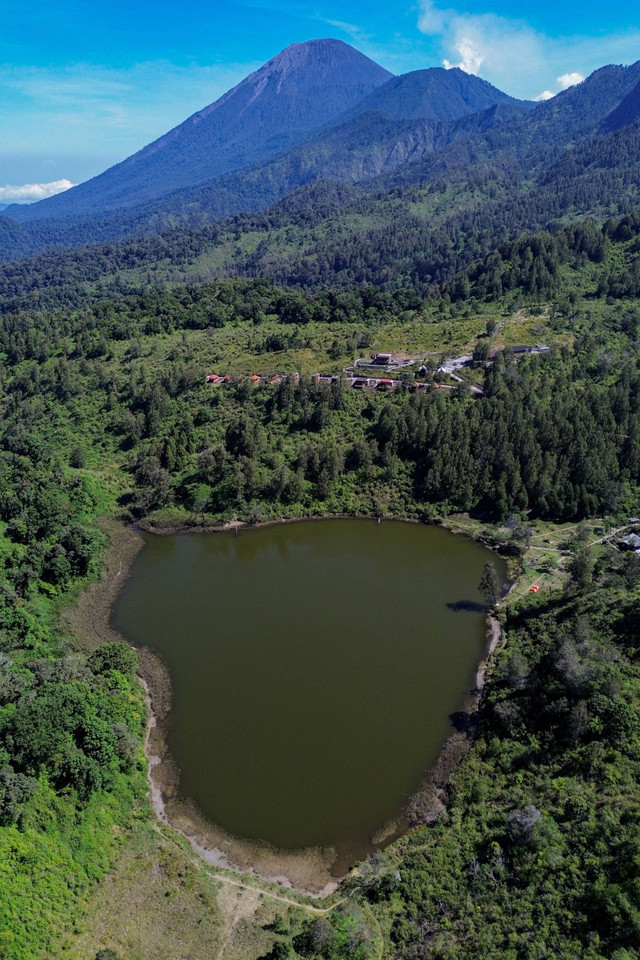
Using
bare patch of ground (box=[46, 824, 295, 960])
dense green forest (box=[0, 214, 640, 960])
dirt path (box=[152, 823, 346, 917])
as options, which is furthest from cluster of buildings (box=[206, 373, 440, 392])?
bare patch of ground (box=[46, 824, 295, 960])

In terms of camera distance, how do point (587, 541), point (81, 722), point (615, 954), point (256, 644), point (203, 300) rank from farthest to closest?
point (203, 300) < point (587, 541) < point (256, 644) < point (81, 722) < point (615, 954)

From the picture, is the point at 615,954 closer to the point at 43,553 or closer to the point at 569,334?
the point at 43,553

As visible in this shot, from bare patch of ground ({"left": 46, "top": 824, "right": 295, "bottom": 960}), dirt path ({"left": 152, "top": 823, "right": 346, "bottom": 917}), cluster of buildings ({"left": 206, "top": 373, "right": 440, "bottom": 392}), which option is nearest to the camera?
bare patch of ground ({"left": 46, "top": 824, "right": 295, "bottom": 960})

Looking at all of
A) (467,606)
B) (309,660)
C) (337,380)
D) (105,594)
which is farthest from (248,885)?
(337,380)

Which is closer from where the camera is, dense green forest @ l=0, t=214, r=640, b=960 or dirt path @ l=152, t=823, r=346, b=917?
dense green forest @ l=0, t=214, r=640, b=960

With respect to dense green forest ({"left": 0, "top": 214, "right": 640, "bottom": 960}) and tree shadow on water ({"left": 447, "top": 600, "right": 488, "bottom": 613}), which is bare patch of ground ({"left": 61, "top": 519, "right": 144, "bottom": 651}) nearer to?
dense green forest ({"left": 0, "top": 214, "right": 640, "bottom": 960})

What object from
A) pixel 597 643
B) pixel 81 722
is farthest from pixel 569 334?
pixel 81 722

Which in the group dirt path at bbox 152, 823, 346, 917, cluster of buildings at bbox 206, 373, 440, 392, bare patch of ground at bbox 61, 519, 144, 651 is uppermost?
cluster of buildings at bbox 206, 373, 440, 392
